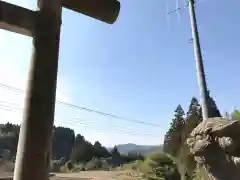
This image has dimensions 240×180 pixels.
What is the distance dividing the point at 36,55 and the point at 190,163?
14.3ft

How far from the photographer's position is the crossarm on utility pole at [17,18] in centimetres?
213

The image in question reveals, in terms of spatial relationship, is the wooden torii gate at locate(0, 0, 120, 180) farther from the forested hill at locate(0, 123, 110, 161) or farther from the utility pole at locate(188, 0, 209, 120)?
the forested hill at locate(0, 123, 110, 161)

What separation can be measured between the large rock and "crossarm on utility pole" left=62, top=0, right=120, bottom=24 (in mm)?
1231

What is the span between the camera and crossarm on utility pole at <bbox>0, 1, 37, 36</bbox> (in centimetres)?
213

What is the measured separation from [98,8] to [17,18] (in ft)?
2.30

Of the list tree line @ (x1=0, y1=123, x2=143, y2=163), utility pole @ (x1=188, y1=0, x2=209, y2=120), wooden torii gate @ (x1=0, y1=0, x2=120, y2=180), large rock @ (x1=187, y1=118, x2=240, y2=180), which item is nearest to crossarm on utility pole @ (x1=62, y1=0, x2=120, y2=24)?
wooden torii gate @ (x1=0, y1=0, x2=120, y2=180)

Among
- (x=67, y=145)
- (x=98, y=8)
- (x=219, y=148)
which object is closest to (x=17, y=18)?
(x=98, y=8)

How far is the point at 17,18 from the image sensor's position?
217cm

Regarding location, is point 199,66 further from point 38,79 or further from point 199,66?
point 38,79

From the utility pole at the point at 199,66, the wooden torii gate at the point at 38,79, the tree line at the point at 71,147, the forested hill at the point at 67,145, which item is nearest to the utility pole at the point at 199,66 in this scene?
the utility pole at the point at 199,66

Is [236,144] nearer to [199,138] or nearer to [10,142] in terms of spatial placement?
[199,138]

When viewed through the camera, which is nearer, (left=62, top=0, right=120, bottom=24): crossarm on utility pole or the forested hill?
(left=62, top=0, right=120, bottom=24): crossarm on utility pole

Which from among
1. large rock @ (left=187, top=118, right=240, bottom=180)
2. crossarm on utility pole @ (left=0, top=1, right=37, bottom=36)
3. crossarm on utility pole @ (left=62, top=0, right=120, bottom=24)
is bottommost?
large rock @ (left=187, top=118, right=240, bottom=180)

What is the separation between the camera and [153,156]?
8.73 meters
